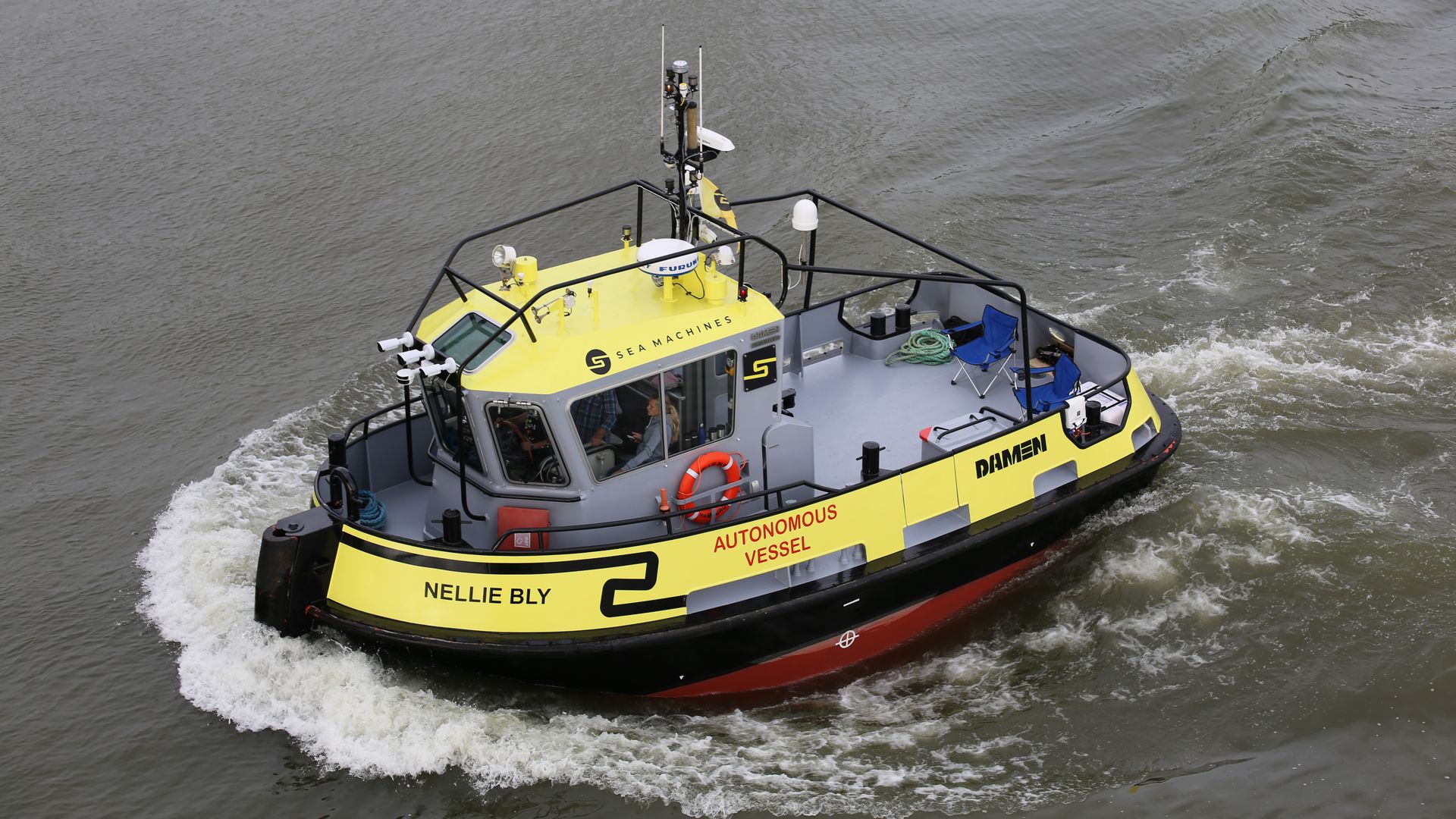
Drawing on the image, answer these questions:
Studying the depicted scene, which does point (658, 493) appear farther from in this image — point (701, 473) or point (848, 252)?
point (848, 252)

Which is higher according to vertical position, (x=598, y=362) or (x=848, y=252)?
(x=598, y=362)

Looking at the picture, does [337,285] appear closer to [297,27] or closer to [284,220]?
[284,220]

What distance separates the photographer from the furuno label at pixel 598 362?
27.0ft

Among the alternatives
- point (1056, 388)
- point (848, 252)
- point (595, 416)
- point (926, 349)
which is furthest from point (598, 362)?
point (848, 252)

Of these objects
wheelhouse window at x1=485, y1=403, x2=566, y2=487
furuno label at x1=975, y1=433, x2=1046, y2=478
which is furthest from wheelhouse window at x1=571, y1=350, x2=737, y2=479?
furuno label at x1=975, y1=433, x2=1046, y2=478

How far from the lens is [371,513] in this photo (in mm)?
8977

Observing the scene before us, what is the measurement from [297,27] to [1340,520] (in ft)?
54.2

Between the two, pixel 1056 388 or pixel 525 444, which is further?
pixel 1056 388

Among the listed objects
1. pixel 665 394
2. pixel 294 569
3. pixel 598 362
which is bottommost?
pixel 294 569

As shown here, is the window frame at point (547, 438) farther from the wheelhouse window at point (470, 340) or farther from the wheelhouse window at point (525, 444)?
the wheelhouse window at point (470, 340)

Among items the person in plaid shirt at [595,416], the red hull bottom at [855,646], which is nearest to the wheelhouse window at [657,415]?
the person in plaid shirt at [595,416]

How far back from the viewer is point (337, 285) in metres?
14.9

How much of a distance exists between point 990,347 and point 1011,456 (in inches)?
62.0

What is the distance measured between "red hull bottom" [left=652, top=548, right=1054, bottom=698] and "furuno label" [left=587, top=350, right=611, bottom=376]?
7.59 ft
